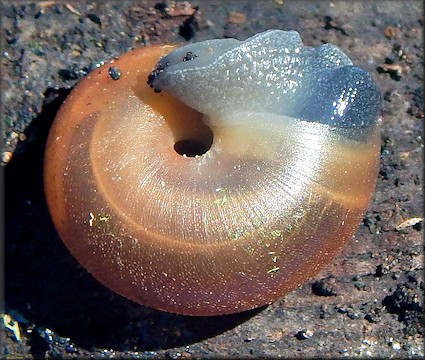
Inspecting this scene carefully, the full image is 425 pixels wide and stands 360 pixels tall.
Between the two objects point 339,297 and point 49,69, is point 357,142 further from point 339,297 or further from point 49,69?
point 49,69

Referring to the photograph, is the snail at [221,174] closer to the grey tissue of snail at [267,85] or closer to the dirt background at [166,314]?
the grey tissue of snail at [267,85]

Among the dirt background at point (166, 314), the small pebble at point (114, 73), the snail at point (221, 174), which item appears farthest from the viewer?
the dirt background at point (166, 314)

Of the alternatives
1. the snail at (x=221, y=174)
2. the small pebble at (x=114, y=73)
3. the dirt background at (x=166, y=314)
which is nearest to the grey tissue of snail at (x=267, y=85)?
the snail at (x=221, y=174)

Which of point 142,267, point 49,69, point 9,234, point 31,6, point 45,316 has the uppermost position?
point 31,6

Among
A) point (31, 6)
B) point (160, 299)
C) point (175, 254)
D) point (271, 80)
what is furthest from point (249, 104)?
point (31, 6)

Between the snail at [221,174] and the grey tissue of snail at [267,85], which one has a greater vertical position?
the grey tissue of snail at [267,85]

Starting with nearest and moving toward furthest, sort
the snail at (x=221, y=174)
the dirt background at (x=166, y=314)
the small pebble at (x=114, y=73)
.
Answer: the snail at (x=221, y=174) → the small pebble at (x=114, y=73) → the dirt background at (x=166, y=314)

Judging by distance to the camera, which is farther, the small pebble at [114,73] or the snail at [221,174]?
the small pebble at [114,73]

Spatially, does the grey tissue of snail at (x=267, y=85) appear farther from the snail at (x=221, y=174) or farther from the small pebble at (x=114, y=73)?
the small pebble at (x=114, y=73)
